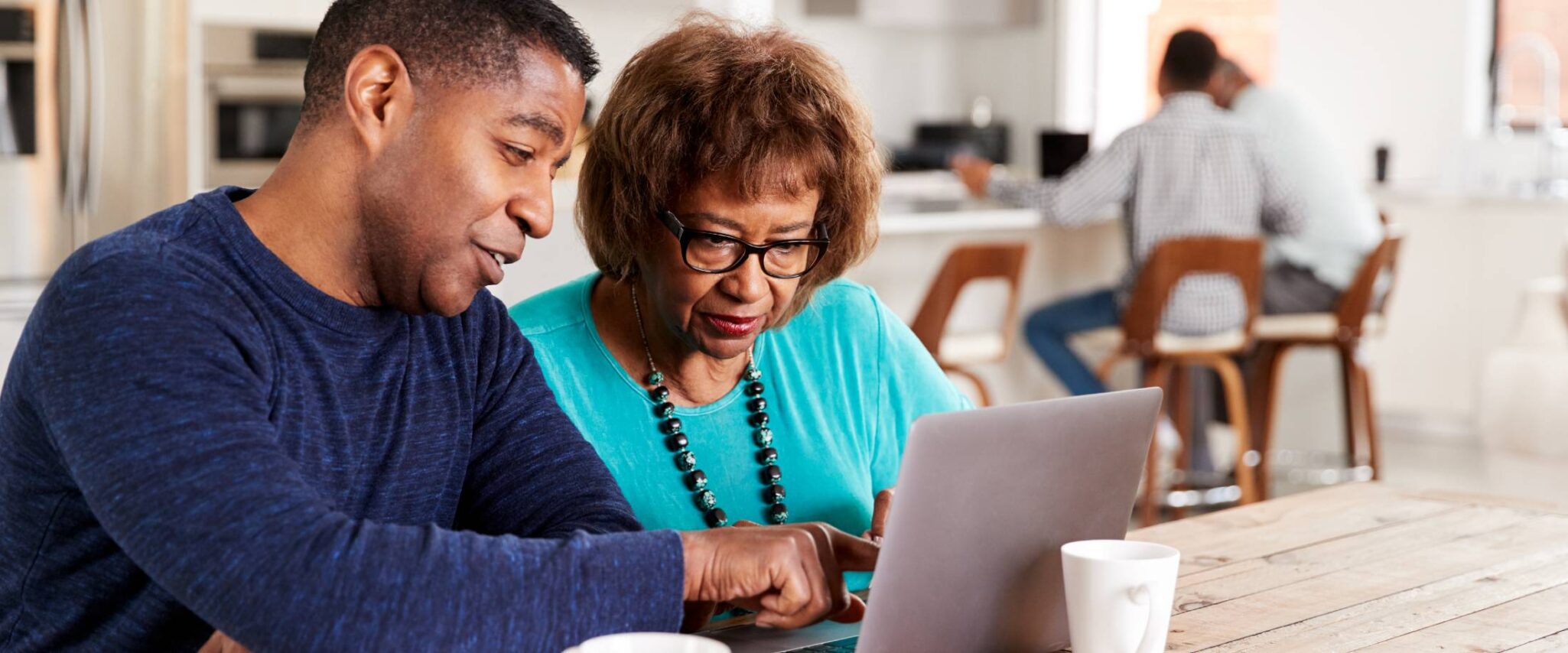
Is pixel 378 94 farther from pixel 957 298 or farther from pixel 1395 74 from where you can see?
pixel 1395 74

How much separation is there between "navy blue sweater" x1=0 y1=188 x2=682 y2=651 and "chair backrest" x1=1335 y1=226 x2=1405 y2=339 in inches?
136

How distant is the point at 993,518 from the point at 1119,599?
101 millimetres

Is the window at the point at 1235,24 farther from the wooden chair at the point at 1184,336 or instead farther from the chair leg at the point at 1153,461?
the chair leg at the point at 1153,461

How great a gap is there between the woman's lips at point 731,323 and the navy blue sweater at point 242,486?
1.11 feet

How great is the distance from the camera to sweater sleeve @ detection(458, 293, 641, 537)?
1.33m

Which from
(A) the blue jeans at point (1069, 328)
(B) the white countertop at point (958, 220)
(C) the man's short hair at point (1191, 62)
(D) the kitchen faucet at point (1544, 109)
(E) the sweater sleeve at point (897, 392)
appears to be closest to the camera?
(E) the sweater sleeve at point (897, 392)

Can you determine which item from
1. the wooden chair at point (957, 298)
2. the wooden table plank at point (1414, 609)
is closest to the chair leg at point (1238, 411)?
the wooden chair at point (957, 298)

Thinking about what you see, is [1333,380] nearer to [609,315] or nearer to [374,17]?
[609,315]

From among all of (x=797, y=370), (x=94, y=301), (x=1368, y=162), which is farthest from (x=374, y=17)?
(x=1368, y=162)

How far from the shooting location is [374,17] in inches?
46.2

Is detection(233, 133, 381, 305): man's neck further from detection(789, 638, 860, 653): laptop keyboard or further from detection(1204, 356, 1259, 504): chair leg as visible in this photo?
detection(1204, 356, 1259, 504): chair leg

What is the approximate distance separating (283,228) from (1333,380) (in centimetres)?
468

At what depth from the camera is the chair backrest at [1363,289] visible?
4.30 metres

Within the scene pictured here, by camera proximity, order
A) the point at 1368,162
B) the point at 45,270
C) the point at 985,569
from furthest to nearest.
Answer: the point at 1368,162
the point at 45,270
the point at 985,569
